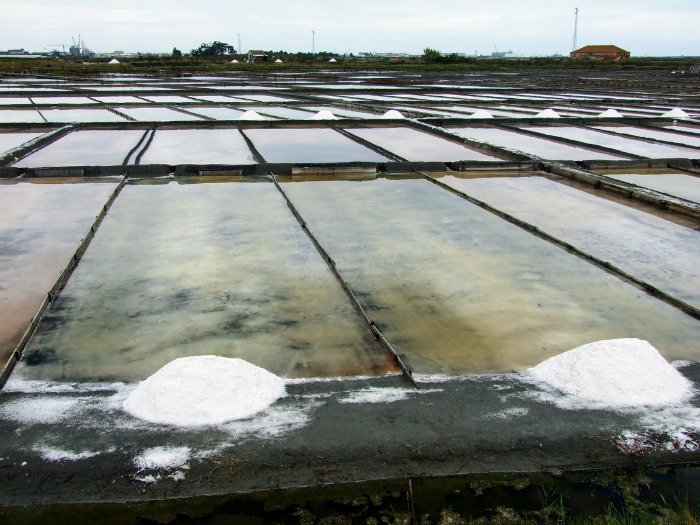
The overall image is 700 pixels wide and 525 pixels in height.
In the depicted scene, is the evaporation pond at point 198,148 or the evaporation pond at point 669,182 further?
the evaporation pond at point 198,148

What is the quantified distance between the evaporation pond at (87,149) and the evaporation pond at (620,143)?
5575 millimetres

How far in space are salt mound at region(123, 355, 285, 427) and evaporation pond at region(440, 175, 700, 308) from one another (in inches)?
87.3

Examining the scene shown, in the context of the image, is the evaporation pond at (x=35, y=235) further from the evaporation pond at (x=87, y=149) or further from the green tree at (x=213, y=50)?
the green tree at (x=213, y=50)

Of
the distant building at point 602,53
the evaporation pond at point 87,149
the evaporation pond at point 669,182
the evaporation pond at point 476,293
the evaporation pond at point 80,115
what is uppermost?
the distant building at point 602,53

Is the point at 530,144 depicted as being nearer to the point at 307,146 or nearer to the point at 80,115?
the point at 307,146

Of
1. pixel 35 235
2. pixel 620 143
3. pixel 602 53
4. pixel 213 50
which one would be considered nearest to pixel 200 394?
pixel 35 235

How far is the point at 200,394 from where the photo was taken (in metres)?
1.72

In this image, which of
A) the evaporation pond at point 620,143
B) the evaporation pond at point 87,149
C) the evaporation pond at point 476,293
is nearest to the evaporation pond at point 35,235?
the evaporation pond at point 87,149

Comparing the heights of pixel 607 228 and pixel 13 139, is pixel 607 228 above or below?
below

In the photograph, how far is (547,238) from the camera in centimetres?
370

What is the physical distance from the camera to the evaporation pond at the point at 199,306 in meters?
2.19

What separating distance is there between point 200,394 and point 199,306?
37.9 inches

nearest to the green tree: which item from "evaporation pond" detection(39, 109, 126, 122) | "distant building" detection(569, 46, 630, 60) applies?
"distant building" detection(569, 46, 630, 60)

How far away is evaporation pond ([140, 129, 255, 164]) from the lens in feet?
19.4
